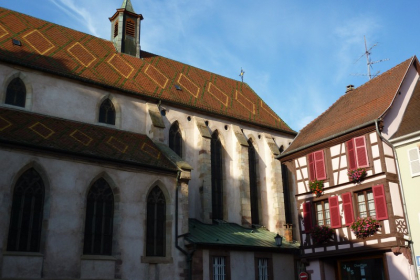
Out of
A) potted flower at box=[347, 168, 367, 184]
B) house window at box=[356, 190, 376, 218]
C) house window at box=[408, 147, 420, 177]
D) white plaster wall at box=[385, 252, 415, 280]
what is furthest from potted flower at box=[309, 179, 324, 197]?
white plaster wall at box=[385, 252, 415, 280]

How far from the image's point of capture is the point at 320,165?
17.4 m

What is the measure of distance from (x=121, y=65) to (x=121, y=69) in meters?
0.45

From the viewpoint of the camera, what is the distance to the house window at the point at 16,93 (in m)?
17.3

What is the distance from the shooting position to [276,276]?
19047 mm

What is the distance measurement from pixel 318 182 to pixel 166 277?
6.25 metres

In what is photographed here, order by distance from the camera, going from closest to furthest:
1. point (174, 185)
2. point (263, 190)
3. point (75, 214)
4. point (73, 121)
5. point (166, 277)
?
point (75, 214), point (166, 277), point (174, 185), point (73, 121), point (263, 190)

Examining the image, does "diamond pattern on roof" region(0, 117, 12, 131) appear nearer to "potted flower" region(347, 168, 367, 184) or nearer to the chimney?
"potted flower" region(347, 168, 367, 184)

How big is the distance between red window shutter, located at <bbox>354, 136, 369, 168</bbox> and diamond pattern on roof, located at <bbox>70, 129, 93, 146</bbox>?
9091 mm

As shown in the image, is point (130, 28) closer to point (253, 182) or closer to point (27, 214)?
point (253, 182)

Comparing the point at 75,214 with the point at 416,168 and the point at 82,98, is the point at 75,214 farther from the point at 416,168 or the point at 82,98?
the point at 416,168

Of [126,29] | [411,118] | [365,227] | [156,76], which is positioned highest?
[126,29]

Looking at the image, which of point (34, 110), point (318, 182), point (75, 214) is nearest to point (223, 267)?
point (318, 182)

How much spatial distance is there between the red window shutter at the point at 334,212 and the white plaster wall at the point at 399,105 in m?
2.74

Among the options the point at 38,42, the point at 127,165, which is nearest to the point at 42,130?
the point at 127,165
